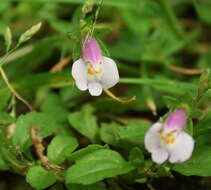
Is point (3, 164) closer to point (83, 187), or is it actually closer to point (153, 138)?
point (83, 187)

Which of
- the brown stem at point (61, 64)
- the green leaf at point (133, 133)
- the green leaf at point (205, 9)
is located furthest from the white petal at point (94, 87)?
the green leaf at point (205, 9)

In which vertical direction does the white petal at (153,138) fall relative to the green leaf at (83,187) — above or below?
above

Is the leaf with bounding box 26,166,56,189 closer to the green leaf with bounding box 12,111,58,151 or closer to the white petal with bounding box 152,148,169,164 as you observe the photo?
the green leaf with bounding box 12,111,58,151

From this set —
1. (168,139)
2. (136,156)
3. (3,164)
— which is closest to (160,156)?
(168,139)

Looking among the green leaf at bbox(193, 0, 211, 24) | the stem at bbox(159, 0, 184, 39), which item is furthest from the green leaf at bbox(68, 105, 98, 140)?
the green leaf at bbox(193, 0, 211, 24)

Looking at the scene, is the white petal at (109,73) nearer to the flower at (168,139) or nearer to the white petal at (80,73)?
the white petal at (80,73)

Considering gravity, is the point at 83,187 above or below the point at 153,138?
below
